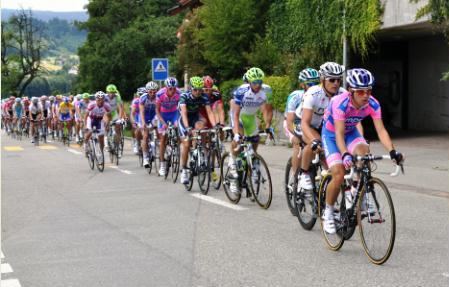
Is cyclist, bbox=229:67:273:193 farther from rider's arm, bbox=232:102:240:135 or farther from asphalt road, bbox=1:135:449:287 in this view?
asphalt road, bbox=1:135:449:287

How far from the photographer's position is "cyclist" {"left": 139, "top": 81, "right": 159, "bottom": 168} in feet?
52.0

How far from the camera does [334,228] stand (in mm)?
7266

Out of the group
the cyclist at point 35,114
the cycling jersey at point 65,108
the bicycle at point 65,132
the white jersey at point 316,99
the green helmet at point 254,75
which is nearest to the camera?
the white jersey at point 316,99

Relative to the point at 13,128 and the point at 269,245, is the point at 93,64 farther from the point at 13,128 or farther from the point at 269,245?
the point at 269,245

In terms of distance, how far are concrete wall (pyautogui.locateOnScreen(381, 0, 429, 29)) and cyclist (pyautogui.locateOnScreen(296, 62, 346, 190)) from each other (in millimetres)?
11166

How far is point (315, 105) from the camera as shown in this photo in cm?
818

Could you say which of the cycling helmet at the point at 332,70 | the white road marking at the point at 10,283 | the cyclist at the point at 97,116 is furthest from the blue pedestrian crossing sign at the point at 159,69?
the white road marking at the point at 10,283

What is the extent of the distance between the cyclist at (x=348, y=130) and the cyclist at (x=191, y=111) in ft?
15.5

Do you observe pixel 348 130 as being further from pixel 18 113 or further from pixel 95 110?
pixel 18 113

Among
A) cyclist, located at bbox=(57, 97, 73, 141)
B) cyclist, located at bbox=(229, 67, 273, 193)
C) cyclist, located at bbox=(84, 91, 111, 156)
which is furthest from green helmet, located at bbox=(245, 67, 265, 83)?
cyclist, located at bbox=(57, 97, 73, 141)

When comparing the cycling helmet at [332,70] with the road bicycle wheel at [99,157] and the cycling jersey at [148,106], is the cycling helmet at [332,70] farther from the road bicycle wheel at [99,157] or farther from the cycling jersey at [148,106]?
the road bicycle wheel at [99,157]

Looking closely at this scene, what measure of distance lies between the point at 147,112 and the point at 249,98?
5990 millimetres

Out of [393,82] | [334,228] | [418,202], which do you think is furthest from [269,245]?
[393,82]

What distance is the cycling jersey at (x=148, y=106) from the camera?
16047 millimetres
